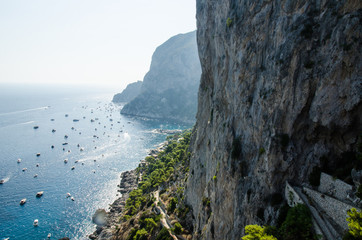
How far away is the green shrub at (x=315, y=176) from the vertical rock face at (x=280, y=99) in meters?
0.68

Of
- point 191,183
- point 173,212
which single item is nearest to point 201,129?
point 191,183

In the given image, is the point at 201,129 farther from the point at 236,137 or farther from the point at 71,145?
the point at 71,145

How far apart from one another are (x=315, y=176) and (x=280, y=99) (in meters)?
9.21

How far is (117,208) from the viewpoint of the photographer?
82438mm

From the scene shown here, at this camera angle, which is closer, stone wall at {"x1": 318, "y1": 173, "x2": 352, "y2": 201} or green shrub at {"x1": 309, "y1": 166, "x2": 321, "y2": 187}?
stone wall at {"x1": 318, "y1": 173, "x2": 352, "y2": 201}

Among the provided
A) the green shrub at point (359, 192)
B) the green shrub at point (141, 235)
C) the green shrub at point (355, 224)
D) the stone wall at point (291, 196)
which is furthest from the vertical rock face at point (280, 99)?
the green shrub at point (141, 235)

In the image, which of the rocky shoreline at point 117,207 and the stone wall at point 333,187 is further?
the rocky shoreline at point 117,207

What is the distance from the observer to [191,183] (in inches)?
2292

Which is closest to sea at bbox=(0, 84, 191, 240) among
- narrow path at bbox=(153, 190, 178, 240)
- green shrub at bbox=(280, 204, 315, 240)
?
narrow path at bbox=(153, 190, 178, 240)

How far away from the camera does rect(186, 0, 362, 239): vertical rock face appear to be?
21.1m

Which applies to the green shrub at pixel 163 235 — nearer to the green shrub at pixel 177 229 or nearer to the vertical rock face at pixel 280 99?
the green shrub at pixel 177 229

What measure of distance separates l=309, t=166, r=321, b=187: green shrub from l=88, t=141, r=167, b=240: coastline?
2525 inches

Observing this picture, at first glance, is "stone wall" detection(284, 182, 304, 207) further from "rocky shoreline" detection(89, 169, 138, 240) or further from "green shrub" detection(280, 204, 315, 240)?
"rocky shoreline" detection(89, 169, 138, 240)

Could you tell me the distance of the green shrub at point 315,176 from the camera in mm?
21938
